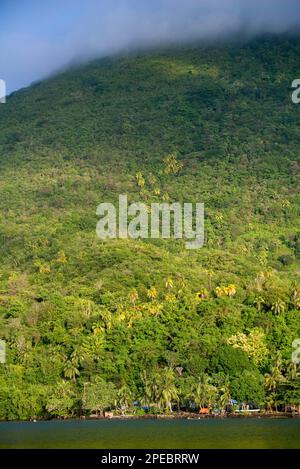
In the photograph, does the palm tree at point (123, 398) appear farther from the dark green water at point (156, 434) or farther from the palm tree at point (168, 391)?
the dark green water at point (156, 434)

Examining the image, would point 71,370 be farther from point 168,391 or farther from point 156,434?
point 156,434

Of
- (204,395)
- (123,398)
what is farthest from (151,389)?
(204,395)

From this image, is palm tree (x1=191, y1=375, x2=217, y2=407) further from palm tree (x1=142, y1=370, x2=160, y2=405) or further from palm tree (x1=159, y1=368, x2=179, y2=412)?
palm tree (x1=142, y1=370, x2=160, y2=405)

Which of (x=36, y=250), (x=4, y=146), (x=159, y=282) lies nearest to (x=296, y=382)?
(x=159, y=282)

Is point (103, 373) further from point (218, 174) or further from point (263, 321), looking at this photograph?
point (218, 174)

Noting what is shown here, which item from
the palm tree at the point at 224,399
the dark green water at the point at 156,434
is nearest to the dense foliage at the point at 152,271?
the palm tree at the point at 224,399

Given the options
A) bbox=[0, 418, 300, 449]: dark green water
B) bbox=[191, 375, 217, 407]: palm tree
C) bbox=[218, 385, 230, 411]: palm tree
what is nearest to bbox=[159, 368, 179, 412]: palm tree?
bbox=[191, 375, 217, 407]: palm tree
